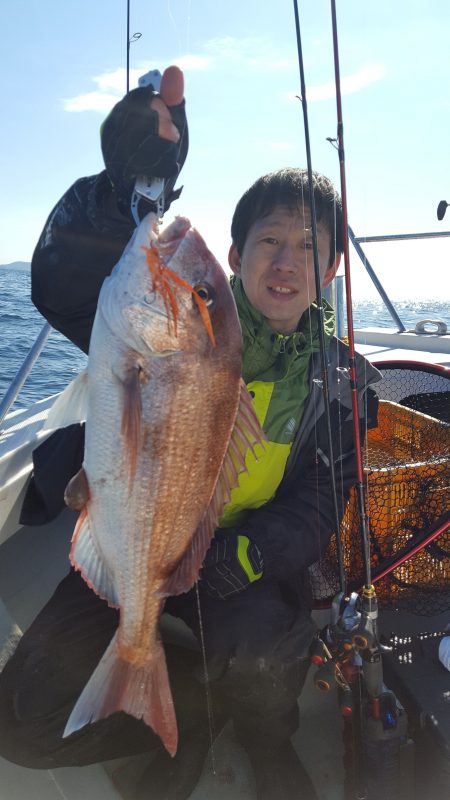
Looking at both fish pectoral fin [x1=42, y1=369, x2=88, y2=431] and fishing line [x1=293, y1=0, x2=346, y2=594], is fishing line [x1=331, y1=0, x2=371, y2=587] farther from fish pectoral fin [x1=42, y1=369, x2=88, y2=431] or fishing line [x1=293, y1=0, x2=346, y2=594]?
fish pectoral fin [x1=42, y1=369, x2=88, y2=431]

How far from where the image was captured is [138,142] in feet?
5.69

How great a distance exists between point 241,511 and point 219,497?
75cm

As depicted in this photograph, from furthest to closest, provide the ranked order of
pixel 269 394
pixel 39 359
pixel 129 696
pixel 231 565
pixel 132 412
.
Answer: pixel 39 359 < pixel 269 394 < pixel 231 565 < pixel 129 696 < pixel 132 412

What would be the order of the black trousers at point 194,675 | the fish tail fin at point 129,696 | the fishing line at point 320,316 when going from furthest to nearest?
1. the fishing line at point 320,316
2. the black trousers at point 194,675
3. the fish tail fin at point 129,696

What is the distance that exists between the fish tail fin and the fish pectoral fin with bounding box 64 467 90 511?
0.50 meters

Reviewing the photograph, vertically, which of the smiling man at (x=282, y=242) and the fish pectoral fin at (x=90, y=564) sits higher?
the smiling man at (x=282, y=242)

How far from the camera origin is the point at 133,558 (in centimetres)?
182

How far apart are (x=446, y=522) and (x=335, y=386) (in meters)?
0.76

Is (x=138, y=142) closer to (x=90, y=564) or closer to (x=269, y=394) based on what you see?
(x=269, y=394)

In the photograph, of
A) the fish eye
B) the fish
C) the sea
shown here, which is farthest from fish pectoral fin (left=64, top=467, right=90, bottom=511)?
the sea

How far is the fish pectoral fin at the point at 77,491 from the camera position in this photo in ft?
5.77

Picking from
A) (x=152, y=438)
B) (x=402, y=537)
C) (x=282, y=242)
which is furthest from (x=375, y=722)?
(x=282, y=242)

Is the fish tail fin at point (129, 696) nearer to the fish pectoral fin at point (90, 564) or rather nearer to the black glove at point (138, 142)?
the fish pectoral fin at point (90, 564)

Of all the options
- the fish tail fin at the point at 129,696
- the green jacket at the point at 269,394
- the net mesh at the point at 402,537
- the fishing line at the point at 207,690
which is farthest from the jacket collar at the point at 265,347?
the fish tail fin at the point at 129,696
